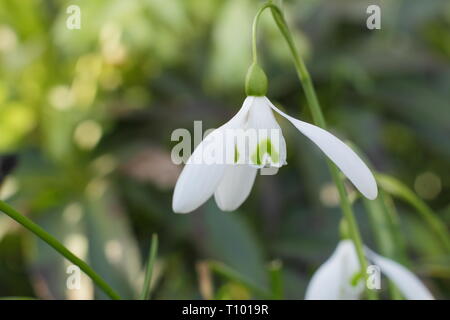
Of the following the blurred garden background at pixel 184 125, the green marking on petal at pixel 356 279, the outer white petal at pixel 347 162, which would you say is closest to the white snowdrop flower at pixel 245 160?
the outer white petal at pixel 347 162

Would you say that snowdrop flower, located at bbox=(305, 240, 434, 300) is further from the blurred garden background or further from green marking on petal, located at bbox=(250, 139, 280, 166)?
the blurred garden background

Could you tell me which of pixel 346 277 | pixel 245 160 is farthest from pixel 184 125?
pixel 245 160

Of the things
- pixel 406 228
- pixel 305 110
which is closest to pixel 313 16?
pixel 305 110

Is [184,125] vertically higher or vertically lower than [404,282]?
higher

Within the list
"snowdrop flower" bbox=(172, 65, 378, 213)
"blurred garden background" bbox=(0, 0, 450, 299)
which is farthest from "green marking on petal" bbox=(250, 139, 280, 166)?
"blurred garden background" bbox=(0, 0, 450, 299)

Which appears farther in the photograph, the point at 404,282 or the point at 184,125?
the point at 184,125

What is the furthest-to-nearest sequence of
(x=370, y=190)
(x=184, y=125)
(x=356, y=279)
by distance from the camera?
(x=184, y=125) < (x=356, y=279) < (x=370, y=190)

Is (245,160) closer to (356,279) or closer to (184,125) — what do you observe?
(356,279)
